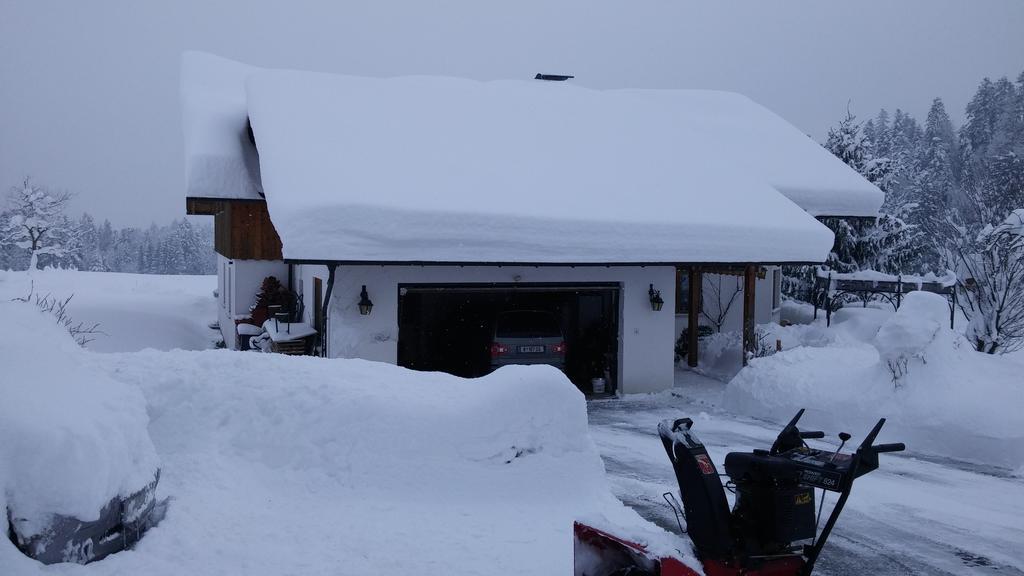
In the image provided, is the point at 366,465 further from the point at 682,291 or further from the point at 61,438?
the point at 682,291

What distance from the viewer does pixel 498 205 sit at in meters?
12.2

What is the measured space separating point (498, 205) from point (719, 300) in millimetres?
10050

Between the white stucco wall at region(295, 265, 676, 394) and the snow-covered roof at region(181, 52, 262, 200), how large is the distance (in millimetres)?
2335

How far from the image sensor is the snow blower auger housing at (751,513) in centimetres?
366

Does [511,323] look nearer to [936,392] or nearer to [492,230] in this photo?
[492,230]

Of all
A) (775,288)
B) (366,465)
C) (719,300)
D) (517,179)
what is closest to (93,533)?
(366,465)

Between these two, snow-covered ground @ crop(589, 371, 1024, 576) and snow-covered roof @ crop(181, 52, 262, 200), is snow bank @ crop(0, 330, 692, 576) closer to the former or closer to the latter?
snow-covered ground @ crop(589, 371, 1024, 576)

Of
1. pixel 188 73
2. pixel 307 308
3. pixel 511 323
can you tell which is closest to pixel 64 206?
pixel 188 73

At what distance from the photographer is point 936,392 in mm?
10391

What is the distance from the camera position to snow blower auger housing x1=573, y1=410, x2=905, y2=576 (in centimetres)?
366

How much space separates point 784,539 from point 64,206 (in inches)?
2317

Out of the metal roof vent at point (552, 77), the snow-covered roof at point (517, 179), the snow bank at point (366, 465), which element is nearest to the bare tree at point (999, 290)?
the snow-covered roof at point (517, 179)

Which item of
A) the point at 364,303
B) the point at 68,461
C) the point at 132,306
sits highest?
the point at 364,303

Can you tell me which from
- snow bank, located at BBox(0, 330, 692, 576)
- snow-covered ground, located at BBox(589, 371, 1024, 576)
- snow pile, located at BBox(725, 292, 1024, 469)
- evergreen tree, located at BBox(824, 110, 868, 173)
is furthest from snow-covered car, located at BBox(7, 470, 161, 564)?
evergreen tree, located at BBox(824, 110, 868, 173)
